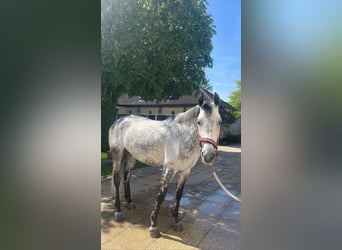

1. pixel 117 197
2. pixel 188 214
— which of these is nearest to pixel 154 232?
pixel 188 214

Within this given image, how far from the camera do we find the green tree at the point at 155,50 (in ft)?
5.16

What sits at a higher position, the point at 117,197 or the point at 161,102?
the point at 161,102

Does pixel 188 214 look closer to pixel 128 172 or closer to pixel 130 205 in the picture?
pixel 130 205

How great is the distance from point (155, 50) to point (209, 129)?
0.85 meters

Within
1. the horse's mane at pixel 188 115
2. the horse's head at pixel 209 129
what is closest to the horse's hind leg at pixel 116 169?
the horse's mane at pixel 188 115

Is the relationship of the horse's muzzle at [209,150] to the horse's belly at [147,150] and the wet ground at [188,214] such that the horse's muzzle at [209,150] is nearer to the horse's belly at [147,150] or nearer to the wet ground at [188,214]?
the wet ground at [188,214]

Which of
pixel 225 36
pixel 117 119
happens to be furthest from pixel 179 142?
pixel 225 36

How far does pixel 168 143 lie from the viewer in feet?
5.49
